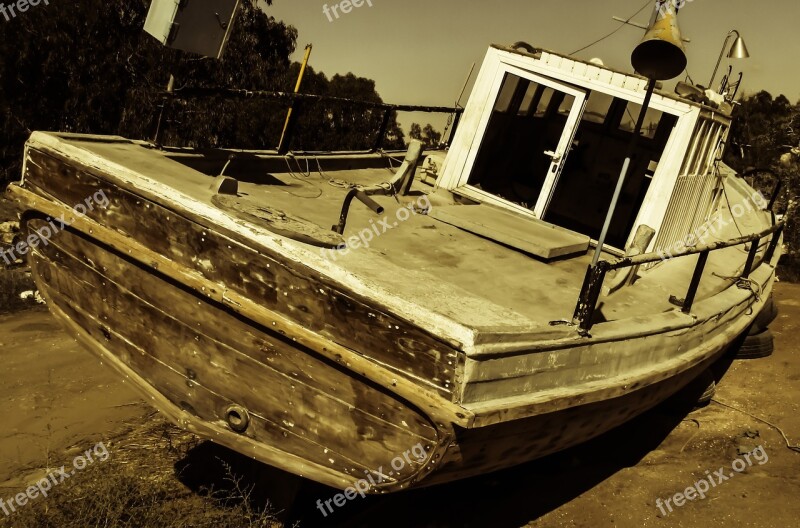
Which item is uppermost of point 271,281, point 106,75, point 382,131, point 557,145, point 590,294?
point 557,145

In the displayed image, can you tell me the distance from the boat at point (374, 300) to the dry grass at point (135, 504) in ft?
3.17

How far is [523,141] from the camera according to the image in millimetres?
7730

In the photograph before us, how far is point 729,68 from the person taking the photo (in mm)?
8625

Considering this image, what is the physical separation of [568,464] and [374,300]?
343 centimetres

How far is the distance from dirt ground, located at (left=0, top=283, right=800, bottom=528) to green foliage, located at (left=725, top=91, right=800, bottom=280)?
475cm

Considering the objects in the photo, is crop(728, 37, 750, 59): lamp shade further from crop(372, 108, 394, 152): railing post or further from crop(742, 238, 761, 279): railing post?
crop(372, 108, 394, 152): railing post

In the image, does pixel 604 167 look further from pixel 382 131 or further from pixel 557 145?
pixel 382 131

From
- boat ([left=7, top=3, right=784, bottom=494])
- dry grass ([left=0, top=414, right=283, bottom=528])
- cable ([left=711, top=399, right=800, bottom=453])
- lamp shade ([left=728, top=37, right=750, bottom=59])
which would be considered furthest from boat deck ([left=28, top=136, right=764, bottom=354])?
lamp shade ([left=728, top=37, right=750, bottom=59])

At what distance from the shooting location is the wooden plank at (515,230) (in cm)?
557

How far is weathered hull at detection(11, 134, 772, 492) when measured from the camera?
11.5ft

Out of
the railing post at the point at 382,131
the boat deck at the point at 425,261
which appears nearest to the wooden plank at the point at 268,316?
the boat deck at the point at 425,261

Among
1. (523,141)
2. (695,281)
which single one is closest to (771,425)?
(695,281)

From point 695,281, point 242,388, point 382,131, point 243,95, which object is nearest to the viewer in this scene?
point 242,388

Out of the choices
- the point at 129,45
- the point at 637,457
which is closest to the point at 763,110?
the point at 129,45
